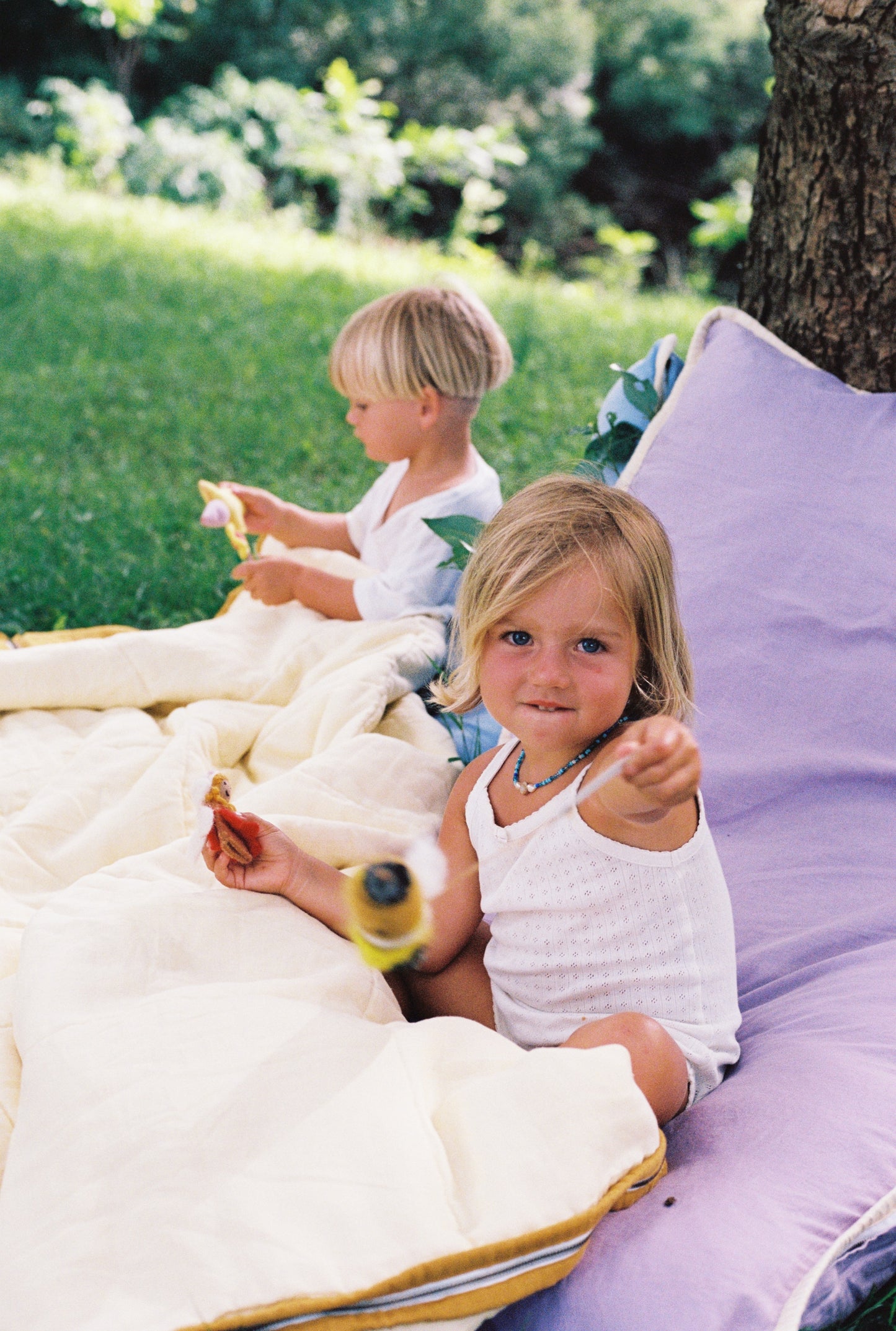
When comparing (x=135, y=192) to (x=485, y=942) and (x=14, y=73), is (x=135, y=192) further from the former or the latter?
(x=485, y=942)

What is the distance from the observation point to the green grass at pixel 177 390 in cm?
365

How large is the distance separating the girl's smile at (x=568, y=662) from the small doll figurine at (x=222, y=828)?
44cm

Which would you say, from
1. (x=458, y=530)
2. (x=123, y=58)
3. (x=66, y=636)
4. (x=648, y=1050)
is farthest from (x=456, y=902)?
(x=123, y=58)

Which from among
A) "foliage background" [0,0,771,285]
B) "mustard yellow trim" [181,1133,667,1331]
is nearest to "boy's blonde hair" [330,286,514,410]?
"mustard yellow trim" [181,1133,667,1331]

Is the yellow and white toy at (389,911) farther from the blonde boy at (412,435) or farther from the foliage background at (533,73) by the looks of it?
the foliage background at (533,73)

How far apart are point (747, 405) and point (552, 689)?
1.04 metres

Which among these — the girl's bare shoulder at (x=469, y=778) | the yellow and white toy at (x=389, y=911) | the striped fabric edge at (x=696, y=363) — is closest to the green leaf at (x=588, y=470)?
the striped fabric edge at (x=696, y=363)

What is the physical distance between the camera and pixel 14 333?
5586 mm

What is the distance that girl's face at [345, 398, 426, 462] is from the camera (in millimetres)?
2727

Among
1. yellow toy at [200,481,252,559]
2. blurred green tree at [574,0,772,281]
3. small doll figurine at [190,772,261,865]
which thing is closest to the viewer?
small doll figurine at [190,772,261,865]

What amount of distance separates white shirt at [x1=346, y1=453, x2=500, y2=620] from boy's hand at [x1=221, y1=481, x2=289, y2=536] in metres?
0.25

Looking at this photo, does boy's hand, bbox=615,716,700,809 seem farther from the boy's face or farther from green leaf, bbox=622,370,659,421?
the boy's face

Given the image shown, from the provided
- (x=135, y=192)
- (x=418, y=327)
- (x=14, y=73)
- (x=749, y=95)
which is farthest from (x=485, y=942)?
(x=749, y=95)

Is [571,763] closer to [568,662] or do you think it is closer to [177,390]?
[568,662]
